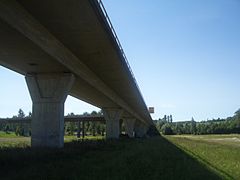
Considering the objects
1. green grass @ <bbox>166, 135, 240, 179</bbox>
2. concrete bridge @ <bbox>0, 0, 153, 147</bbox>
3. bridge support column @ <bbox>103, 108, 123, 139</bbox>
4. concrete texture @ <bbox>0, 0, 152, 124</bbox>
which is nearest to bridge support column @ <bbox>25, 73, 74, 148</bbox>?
concrete bridge @ <bbox>0, 0, 153, 147</bbox>

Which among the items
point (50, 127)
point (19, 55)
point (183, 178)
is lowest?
point (183, 178)

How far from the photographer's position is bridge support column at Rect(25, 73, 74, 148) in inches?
997

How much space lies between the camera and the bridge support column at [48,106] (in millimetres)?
25312

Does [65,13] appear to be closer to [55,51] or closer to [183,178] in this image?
[55,51]

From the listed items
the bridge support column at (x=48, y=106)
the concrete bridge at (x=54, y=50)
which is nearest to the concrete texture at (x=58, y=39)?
the concrete bridge at (x=54, y=50)

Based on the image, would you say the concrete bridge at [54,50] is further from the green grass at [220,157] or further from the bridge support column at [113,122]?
the bridge support column at [113,122]

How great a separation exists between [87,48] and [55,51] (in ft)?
6.78

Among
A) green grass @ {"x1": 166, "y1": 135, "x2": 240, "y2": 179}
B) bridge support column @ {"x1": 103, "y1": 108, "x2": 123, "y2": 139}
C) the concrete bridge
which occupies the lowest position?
green grass @ {"x1": 166, "y1": 135, "x2": 240, "y2": 179}

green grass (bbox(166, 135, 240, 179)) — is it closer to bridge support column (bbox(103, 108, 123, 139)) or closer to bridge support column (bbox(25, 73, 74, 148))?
bridge support column (bbox(25, 73, 74, 148))

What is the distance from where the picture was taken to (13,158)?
57.6ft

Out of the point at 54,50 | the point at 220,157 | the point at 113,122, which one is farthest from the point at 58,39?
the point at 113,122

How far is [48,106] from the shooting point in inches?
1005

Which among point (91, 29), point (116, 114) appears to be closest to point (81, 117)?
point (116, 114)

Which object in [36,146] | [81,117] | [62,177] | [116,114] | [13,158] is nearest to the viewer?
[62,177]
